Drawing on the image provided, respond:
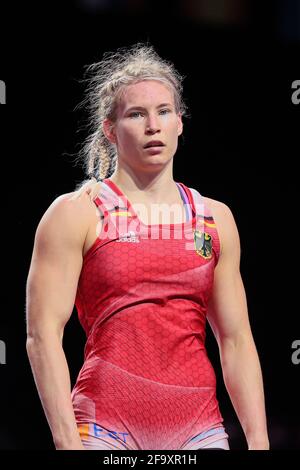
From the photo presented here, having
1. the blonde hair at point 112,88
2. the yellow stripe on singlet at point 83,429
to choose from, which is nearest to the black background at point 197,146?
the blonde hair at point 112,88

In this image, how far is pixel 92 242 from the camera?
8.42 feet

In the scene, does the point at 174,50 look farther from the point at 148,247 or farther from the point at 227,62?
the point at 148,247

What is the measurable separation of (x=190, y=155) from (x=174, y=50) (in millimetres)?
427

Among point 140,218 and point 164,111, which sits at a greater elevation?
point 164,111

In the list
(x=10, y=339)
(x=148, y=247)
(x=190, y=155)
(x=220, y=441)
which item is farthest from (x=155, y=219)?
(x=10, y=339)

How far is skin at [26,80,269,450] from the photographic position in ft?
8.01

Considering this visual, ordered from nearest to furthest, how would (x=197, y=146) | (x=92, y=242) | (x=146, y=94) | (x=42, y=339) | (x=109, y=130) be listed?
(x=42, y=339)
(x=92, y=242)
(x=146, y=94)
(x=109, y=130)
(x=197, y=146)

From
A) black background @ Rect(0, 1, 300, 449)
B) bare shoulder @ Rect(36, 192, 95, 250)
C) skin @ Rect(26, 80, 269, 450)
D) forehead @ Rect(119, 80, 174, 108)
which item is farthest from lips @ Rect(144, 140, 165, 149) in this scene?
black background @ Rect(0, 1, 300, 449)

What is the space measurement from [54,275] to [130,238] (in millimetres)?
248

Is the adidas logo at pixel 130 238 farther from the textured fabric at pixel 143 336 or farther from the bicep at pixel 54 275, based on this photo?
the bicep at pixel 54 275

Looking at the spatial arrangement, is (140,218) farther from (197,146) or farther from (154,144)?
(197,146)

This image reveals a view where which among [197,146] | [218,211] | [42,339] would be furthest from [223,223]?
[197,146]

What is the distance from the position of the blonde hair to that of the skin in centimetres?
4

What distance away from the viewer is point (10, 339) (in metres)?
3.66
